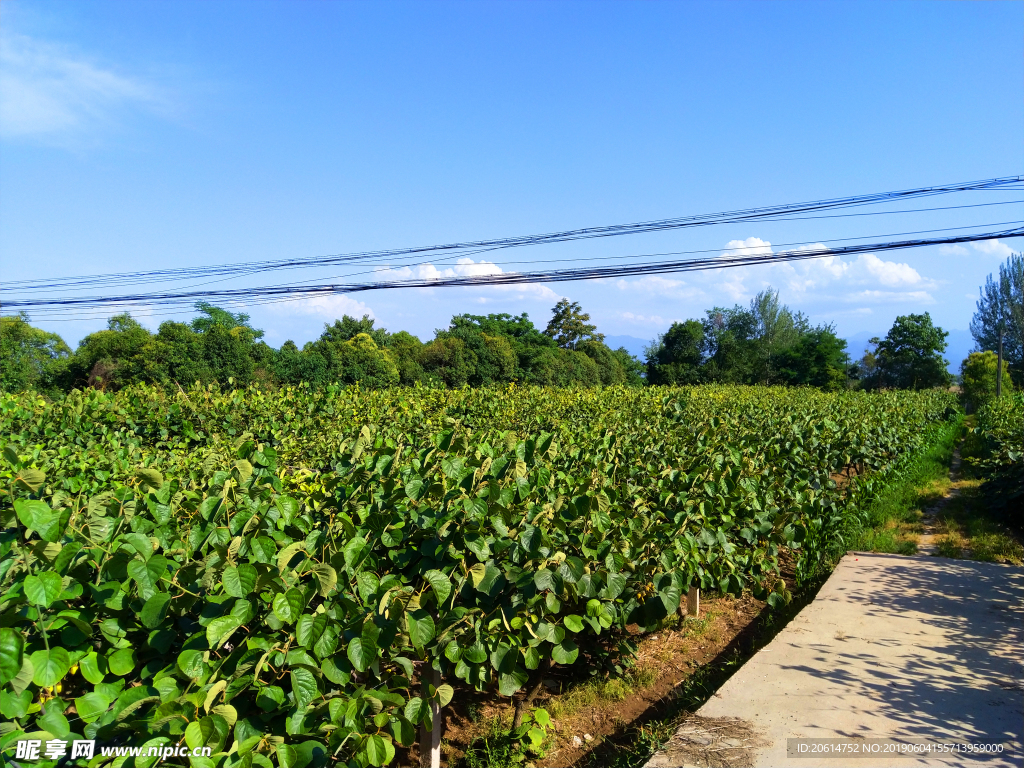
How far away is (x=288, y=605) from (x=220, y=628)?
19 cm

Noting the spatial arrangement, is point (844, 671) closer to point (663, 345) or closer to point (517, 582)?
point (517, 582)

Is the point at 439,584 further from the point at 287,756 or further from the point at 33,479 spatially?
the point at 33,479

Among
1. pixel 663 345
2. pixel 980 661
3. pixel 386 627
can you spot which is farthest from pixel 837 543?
pixel 663 345

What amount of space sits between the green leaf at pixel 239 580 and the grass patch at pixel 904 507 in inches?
247

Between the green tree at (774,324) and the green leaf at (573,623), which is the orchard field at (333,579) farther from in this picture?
the green tree at (774,324)

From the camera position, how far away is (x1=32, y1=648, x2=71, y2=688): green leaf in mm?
1621

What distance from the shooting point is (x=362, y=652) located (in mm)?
1989

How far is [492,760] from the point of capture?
2.92 m

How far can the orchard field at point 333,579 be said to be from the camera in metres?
1.78

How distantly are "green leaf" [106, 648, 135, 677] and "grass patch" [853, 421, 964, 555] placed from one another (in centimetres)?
651

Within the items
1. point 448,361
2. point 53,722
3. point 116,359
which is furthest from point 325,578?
point 448,361

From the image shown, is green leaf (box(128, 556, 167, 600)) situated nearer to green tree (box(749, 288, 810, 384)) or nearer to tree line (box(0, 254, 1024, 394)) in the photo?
tree line (box(0, 254, 1024, 394))

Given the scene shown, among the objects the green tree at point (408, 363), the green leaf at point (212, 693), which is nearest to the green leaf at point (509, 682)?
the green leaf at point (212, 693)

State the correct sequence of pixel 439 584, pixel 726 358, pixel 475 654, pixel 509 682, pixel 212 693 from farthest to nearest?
pixel 726 358, pixel 509 682, pixel 475 654, pixel 439 584, pixel 212 693
